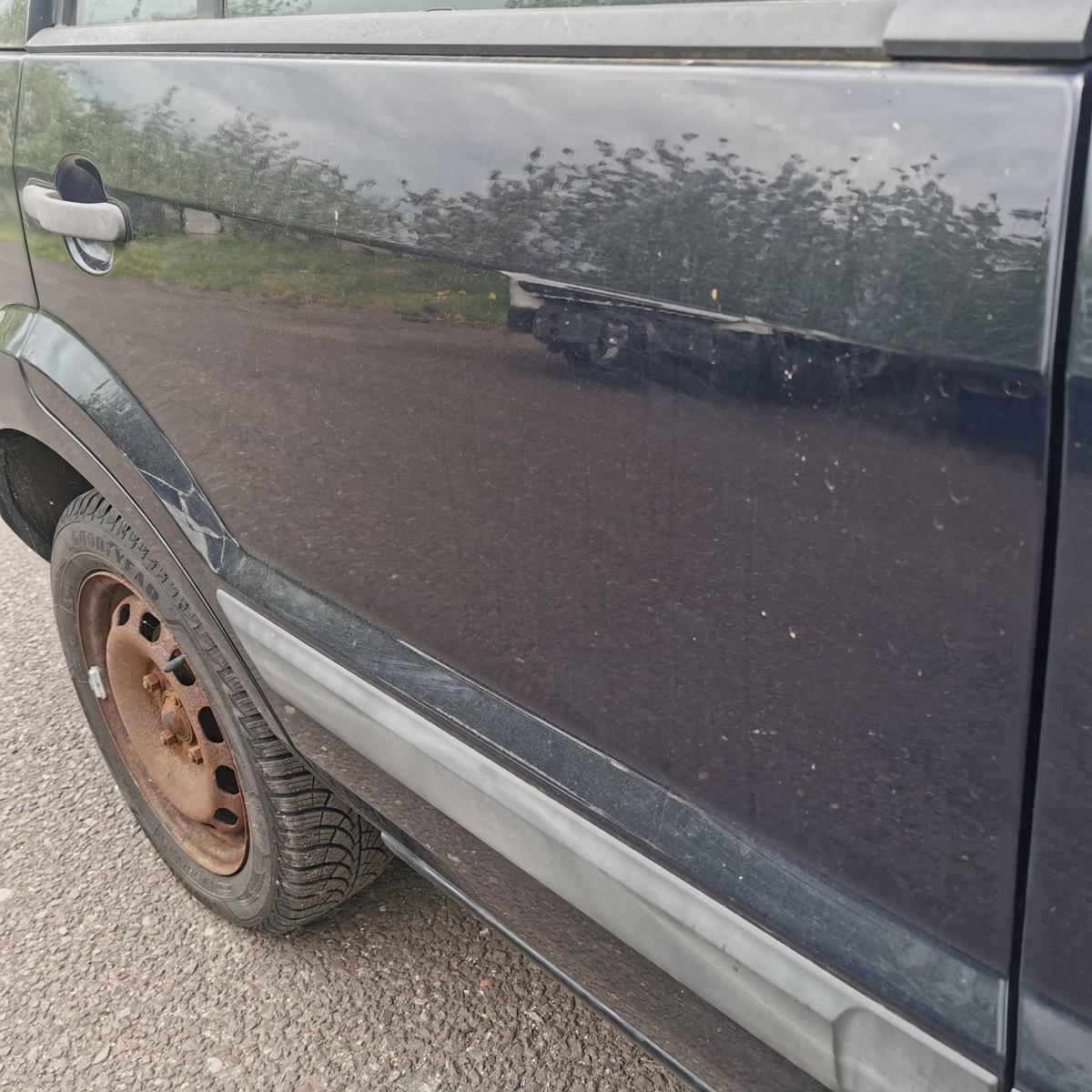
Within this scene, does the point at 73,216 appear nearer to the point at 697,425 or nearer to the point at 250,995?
the point at 697,425

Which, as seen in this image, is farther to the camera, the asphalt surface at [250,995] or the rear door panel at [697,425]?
the asphalt surface at [250,995]

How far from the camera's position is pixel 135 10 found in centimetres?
180

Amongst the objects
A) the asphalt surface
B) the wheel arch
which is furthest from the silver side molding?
the wheel arch

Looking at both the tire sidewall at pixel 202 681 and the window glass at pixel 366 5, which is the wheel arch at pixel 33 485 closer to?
the tire sidewall at pixel 202 681

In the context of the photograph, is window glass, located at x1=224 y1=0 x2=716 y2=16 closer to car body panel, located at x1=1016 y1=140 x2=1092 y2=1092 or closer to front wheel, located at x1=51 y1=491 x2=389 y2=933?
car body panel, located at x1=1016 y1=140 x2=1092 y2=1092

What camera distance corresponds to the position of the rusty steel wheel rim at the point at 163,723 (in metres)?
2.08

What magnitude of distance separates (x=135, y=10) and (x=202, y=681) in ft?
3.60

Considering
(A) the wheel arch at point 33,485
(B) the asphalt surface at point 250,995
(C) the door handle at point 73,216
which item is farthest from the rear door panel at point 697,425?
(A) the wheel arch at point 33,485

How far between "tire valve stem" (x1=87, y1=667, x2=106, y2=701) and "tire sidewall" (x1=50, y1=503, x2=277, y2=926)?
0.05m

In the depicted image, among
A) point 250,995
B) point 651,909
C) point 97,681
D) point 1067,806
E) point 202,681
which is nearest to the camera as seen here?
point 1067,806

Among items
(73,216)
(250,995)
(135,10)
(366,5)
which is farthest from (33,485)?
(366,5)

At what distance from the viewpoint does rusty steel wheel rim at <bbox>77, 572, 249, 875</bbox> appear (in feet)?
6.84

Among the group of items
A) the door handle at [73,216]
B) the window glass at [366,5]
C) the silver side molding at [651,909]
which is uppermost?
the window glass at [366,5]

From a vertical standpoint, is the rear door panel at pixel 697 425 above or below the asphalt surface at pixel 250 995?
above
